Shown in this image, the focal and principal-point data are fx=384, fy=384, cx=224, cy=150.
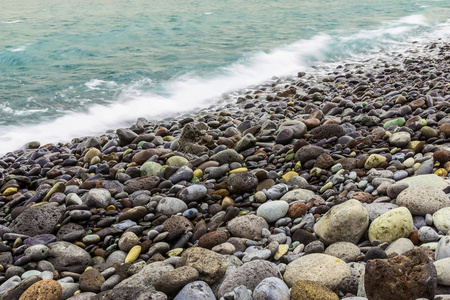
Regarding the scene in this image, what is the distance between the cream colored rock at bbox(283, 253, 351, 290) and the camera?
7.50ft

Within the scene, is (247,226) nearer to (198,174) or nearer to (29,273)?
(198,174)

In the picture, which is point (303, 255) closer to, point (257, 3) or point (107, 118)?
point (107, 118)

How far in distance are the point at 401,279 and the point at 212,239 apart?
4.82ft

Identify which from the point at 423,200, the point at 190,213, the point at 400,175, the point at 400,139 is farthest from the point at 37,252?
the point at 400,139

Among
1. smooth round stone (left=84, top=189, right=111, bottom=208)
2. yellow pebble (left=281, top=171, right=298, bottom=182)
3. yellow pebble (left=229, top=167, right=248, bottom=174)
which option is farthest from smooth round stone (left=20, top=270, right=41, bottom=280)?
yellow pebble (left=281, top=171, right=298, bottom=182)

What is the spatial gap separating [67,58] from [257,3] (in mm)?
15207

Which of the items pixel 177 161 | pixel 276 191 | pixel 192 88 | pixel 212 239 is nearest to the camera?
pixel 212 239

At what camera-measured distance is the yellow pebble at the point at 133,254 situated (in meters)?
3.02

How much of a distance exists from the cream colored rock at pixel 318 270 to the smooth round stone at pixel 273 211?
72cm

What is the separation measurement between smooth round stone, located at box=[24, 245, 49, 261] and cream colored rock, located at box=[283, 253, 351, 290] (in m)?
1.90

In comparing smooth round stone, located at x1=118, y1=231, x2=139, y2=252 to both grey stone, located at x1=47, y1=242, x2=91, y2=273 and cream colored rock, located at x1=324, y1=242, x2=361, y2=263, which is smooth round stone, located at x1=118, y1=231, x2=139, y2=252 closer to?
grey stone, located at x1=47, y1=242, x2=91, y2=273

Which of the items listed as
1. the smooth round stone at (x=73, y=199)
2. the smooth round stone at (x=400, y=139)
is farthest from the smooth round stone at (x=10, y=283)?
the smooth round stone at (x=400, y=139)

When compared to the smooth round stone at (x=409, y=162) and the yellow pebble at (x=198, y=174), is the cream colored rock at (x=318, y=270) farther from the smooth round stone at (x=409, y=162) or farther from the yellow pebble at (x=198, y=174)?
the yellow pebble at (x=198, y=174)

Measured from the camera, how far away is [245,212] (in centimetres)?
352
